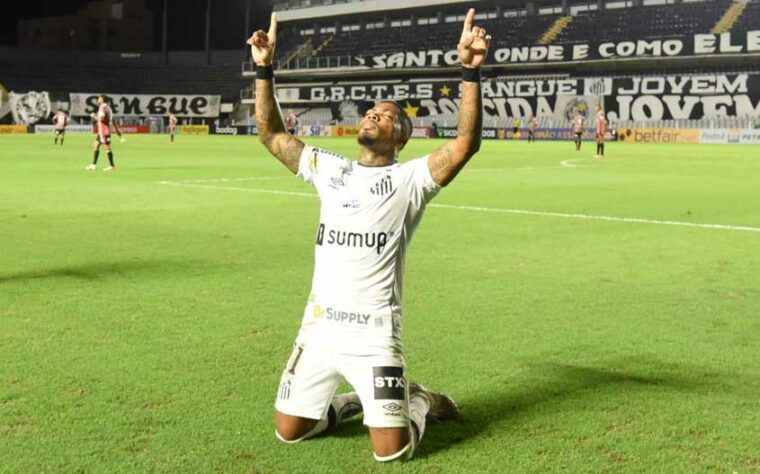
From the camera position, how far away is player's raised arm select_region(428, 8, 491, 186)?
421cm

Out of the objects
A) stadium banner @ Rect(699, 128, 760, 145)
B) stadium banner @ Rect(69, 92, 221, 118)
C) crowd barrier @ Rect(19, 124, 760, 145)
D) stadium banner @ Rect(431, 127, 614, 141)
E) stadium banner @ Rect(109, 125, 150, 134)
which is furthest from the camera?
stadium banner @ Rect(69, 92, 221, 118)

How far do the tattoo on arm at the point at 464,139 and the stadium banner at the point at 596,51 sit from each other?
A: 190 feet

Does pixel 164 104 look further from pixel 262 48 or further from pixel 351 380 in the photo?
pixel 351 380

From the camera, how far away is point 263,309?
750cm

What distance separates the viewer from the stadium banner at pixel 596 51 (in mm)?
58406

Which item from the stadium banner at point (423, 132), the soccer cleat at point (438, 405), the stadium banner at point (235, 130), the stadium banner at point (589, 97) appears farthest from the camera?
the stadium banner at point (235, 130)

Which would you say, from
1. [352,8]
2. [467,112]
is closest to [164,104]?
[352,8]

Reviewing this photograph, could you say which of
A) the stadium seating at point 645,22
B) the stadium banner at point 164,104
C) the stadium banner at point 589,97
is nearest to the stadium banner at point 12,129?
the stadium banner at point 164,104

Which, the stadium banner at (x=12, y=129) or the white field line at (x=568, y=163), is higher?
the stadium banner at (x=12, y=129)

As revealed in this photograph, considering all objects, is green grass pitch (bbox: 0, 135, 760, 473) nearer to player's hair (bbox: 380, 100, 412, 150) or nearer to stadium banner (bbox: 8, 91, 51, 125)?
player's hair (bbox: 380, 100, 412, 150)

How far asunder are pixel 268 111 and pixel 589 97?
2391 inches

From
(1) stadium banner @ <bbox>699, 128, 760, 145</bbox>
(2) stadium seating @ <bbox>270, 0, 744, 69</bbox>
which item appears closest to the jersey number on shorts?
(1) stadium banner @ <bbox>699, 128, 760, 145</bbox>

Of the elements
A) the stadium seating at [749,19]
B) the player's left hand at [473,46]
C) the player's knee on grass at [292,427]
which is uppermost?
the stadium seating at [749,19]

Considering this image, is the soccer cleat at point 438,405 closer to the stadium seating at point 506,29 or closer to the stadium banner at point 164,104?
the stadium seating at point 506,29
